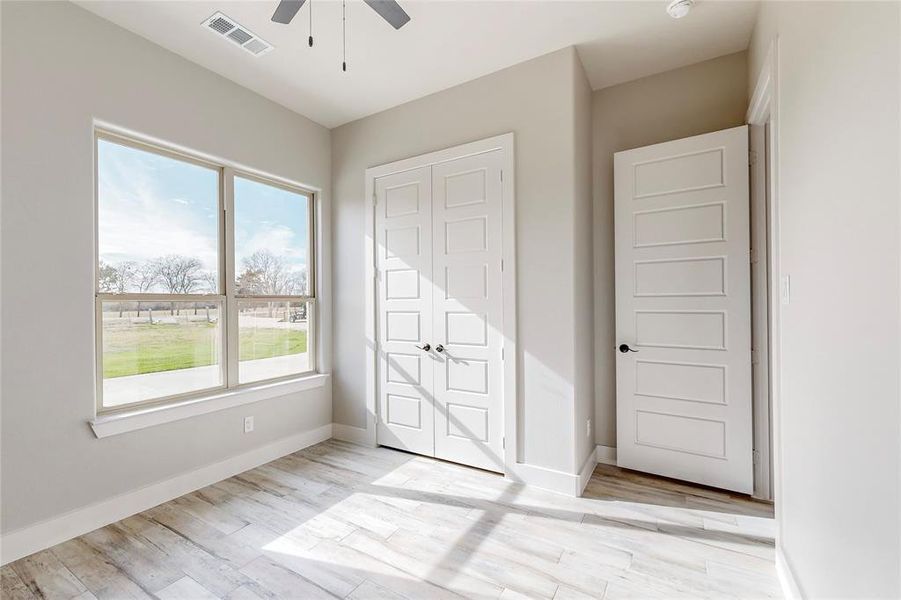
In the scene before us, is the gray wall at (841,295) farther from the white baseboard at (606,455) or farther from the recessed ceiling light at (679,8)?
the white baseboard at (606,455)

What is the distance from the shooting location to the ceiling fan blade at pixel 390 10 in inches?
71.7

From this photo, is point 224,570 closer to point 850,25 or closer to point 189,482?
point 189,482

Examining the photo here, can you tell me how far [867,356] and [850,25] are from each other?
93cm

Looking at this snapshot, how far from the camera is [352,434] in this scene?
3676 millimetres

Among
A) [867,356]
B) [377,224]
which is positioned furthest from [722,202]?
[377,224]

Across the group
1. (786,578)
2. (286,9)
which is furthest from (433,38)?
(786,578)

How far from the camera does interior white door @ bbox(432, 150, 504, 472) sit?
295cm

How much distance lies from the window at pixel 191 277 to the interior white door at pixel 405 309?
807 millimetres

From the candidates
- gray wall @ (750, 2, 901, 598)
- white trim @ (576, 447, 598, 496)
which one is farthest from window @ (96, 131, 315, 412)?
gray wall @ (750, 2, 901, 598)

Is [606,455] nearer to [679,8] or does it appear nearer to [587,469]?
[587,469]

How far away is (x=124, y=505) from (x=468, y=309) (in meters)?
2.47

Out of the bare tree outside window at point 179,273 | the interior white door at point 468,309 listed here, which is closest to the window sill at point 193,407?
the bare tree outside window at point 179,273

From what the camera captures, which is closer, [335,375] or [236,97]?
[236,97]

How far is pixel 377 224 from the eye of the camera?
11.6ft
